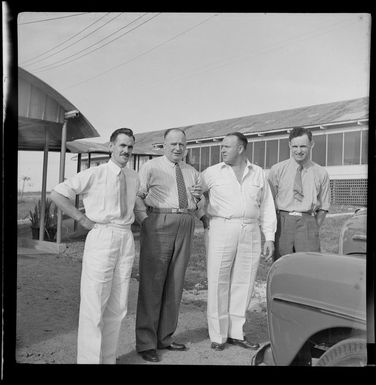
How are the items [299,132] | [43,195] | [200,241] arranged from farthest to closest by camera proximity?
1. [200,241]
2. [299,132]
3. [43,195]

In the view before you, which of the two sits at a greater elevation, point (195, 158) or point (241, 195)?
point (195, 158)

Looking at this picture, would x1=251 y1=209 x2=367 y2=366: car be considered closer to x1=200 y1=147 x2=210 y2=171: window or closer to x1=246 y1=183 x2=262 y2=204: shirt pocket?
x1=246 y1=183 x2=262 y2=204: shirt pocket

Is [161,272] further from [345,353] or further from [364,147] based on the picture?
[364,147]

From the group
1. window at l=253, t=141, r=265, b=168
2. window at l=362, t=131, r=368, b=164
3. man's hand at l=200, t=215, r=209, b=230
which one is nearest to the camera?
window at l=362, t=131, r=368, b=164

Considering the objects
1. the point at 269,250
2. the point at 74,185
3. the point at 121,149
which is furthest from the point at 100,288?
the point at 269,250

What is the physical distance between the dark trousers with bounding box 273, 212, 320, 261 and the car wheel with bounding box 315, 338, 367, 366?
138cm

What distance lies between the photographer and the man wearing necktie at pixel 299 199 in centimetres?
404

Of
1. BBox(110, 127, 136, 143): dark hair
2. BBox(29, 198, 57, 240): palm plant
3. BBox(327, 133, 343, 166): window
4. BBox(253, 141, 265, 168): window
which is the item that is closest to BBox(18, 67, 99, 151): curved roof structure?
BBox(110, 127, 136, 143): dark hair

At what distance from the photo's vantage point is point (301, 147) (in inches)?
157

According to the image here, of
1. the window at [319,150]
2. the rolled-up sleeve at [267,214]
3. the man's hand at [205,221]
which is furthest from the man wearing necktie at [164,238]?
the window at [319,150]

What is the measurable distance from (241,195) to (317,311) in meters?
1.51

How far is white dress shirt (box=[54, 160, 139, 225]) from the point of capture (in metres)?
3.41
